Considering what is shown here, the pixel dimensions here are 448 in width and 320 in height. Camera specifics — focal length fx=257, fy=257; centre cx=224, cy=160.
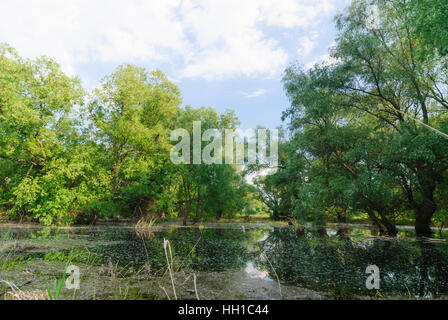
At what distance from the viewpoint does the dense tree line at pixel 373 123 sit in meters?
12.3

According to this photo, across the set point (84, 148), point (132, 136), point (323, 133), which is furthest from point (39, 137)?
point (323, 133)

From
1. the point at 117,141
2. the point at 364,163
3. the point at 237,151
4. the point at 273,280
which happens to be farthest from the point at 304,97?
the point at 237,151

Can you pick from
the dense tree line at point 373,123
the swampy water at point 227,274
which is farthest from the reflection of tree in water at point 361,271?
the dense tree line at point 373,123

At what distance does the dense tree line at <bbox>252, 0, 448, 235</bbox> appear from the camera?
40.2ft

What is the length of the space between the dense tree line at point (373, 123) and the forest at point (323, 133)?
0.07m

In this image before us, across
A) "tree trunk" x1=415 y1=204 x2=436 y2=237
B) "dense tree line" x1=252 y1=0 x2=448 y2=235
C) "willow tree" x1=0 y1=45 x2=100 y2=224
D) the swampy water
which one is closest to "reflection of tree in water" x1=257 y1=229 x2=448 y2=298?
the swampy water

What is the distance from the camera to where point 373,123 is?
1634cm

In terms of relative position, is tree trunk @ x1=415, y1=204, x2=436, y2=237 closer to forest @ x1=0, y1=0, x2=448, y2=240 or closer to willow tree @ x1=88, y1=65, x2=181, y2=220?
forest @ x1=0, y1=0, x2=448, y2=240

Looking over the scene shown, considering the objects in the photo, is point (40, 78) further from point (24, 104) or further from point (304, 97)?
point (304, 97)

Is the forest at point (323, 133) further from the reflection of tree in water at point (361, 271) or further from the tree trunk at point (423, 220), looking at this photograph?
the reflection of tree in water at point (361, 271)

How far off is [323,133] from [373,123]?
3546mm

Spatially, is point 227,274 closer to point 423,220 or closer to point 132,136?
point 423,220
